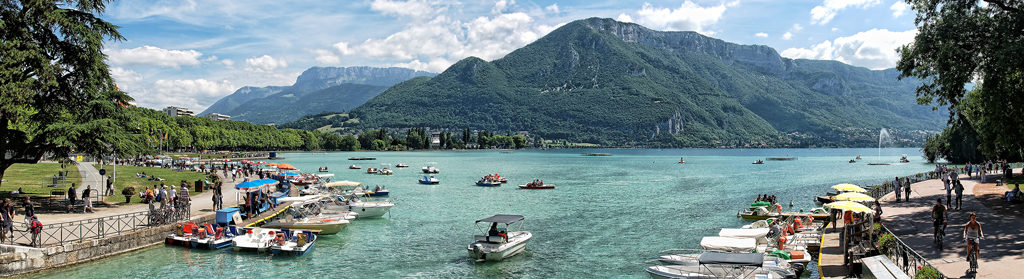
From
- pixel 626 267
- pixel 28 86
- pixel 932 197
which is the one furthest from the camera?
pixel 932 197

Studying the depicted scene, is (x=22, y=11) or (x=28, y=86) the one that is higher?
(x=22, y=11)

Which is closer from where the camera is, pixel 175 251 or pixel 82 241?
pixel 82 241

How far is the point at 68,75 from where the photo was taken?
27828 mm

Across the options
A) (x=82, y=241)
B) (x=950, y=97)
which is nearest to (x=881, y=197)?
(x=950, y=97)

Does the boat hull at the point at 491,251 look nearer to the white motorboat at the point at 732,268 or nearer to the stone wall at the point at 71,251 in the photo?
the white motorboat at the point at 732,268

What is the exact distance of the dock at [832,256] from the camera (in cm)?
1831

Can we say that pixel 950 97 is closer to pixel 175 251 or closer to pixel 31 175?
pixel 175 251

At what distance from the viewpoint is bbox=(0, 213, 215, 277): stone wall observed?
64.6 ft

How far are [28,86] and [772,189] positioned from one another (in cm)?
6549

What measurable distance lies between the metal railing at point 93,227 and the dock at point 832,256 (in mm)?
27081

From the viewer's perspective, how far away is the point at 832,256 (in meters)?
21.1

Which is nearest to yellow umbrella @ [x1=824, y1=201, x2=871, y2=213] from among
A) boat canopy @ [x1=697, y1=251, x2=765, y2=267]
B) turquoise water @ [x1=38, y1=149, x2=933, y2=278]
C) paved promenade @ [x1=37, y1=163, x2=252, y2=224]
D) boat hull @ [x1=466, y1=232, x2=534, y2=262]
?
boat canopy @ [x1=697, y1=251, x2=765, y2=267]

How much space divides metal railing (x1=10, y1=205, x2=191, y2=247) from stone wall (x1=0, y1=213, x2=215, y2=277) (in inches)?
15.4

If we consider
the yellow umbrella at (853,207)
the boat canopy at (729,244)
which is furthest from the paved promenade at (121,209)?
the yellow umbrella at (853,207)
